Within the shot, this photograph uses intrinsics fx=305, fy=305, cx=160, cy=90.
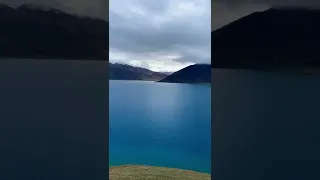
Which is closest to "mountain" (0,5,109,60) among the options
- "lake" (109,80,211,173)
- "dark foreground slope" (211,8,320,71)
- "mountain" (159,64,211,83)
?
"dark foreground slope" (211,8,320,71)

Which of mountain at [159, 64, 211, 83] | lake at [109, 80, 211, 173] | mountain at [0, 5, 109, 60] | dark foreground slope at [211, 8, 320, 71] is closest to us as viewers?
dark foreground slope at [211, 8, 320, 71]

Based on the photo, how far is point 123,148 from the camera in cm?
1555

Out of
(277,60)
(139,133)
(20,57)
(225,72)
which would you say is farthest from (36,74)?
(139,133)

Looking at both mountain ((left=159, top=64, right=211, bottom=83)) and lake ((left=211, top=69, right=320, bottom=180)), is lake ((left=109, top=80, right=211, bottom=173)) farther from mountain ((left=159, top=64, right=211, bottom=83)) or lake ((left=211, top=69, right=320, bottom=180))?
mountain ((left=159, top=64, right=211, bottom=83))

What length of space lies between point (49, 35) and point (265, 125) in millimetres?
2483

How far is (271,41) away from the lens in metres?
3.18

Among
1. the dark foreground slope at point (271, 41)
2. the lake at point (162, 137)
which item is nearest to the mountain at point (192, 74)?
the lake at point (162, 137)

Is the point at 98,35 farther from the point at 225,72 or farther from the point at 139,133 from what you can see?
the point at 139,133

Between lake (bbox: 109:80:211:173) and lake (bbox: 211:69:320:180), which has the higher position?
lake (bbox: 211:69:320:180)

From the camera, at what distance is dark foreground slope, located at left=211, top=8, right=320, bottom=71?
9.83ft

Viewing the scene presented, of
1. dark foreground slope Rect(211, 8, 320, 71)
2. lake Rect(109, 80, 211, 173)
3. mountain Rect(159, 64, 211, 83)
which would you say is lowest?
lake Rect(109, 80, 211, 173)

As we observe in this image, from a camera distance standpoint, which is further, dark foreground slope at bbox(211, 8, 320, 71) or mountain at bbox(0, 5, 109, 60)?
mountain at bbox(0, 5, 109, 60)

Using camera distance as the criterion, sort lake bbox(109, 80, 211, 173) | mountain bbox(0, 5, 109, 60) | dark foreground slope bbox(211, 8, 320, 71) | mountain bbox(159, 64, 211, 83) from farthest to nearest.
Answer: mountain bbox(159, 64, 211, 83)
lake bbox(109, 80, 211, 173)
mountain bbox(0, 5, 109, 60)
dark foreground slope bbox(211, 8, 320, 71)

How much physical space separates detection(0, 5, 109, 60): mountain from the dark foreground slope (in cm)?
134
